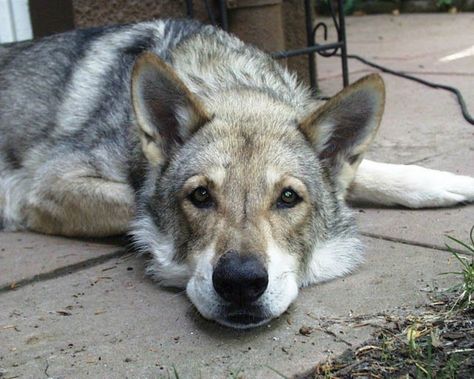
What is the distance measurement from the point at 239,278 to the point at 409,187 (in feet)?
6.07

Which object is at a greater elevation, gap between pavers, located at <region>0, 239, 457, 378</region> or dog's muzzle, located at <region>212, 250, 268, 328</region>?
dog's muzzle, located at <region>212, 250, 268, 328</region>

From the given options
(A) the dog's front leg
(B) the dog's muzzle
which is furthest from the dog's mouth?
(A) the dog's front leg

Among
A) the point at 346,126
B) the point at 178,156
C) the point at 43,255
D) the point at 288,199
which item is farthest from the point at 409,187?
the point at 43,255

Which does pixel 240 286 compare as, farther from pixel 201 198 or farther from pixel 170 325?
pixel 201 198

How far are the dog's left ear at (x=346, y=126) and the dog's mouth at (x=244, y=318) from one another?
3.12 ft

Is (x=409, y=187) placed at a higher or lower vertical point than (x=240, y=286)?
lower

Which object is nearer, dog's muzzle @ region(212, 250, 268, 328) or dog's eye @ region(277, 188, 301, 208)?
dog's muzzle @ region(212, 250, 268, 328)

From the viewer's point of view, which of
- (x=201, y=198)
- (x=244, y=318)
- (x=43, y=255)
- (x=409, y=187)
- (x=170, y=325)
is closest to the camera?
(x=244, y=318)

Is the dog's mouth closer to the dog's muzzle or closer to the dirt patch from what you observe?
the dog's muzzle

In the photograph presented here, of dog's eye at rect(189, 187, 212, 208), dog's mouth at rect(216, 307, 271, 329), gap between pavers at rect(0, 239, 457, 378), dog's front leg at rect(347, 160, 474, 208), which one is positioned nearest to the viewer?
gap between pavers at rect(0, 239, 457, 378)

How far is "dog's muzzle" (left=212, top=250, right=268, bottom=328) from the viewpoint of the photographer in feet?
8.77

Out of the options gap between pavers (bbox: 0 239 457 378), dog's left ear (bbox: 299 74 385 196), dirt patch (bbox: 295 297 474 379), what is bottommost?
gap between pavers (bbox: 0 239 457 378)

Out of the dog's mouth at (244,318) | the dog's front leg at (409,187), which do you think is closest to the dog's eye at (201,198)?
the dog's mouth at (244,318)

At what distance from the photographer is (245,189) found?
304cm
